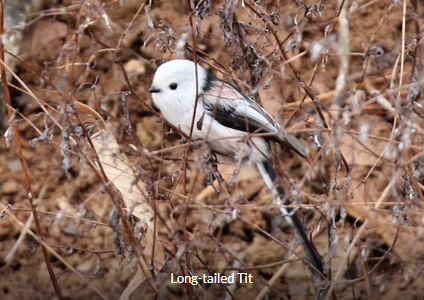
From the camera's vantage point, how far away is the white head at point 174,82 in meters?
2.21

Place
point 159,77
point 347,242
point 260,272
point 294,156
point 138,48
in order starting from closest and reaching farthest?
point 347,242 < point 159,77 < point 260,272 < point 294,156 < point 138,48

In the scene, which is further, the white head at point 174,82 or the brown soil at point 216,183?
the white head at point 174,82

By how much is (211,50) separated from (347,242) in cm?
206

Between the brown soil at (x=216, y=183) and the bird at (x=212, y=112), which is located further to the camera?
the bird at (x=212, y=112)

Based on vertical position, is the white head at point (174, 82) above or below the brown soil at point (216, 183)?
above

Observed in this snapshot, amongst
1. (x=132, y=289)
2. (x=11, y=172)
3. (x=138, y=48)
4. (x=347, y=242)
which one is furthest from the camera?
(x=138, y=48)

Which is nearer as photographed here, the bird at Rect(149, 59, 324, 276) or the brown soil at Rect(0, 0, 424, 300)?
the brown soil at Rect(0, 0, 424, 300)

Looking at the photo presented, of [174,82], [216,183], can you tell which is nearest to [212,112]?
[174,82]

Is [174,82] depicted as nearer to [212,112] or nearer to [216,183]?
[212,112]

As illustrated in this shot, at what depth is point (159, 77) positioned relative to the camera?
223cm

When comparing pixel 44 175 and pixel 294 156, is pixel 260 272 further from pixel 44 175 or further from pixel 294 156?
pixel 44 175

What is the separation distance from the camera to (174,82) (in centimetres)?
224

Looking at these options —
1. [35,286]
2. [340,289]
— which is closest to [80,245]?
[35,286]

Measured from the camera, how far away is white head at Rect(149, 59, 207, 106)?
2.21 m
